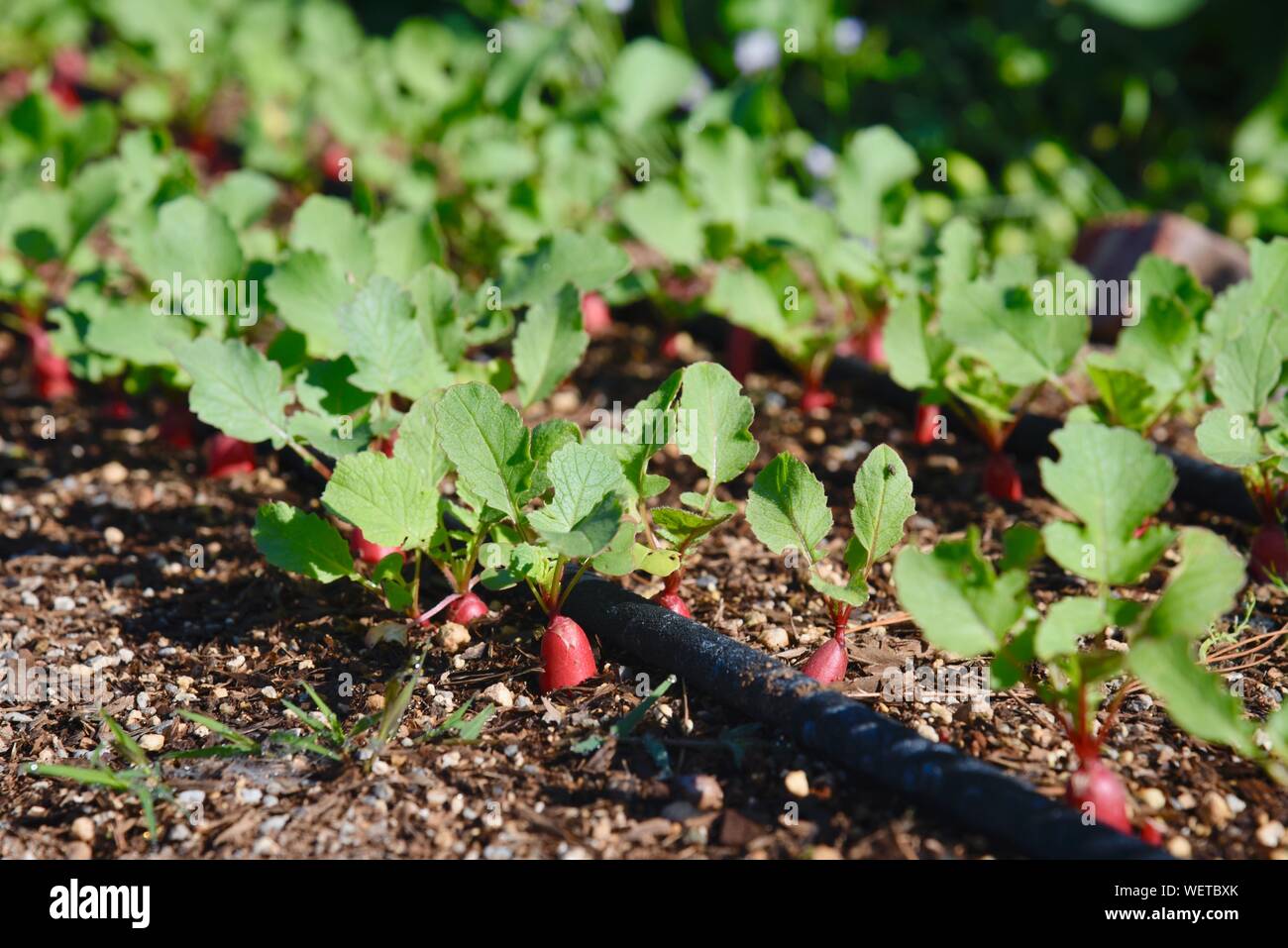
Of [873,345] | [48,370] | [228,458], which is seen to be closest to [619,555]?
[228,458]

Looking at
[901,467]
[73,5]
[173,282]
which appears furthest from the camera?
[73,5]

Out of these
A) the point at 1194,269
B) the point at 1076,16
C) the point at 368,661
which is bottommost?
the point at 368,661

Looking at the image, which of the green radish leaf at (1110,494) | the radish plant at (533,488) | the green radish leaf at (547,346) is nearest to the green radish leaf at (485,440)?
the radish plant at (533,488)

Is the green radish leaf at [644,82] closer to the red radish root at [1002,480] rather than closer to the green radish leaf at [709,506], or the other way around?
the red radish root at [1002,480]

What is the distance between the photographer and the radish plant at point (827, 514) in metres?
1.52

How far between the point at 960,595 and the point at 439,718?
0.68m

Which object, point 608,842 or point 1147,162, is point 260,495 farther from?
point 1147,162

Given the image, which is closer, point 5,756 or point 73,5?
point 5,756

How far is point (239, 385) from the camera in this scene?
1779mm

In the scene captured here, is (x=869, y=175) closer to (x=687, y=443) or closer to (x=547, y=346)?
(x=547, y=346)

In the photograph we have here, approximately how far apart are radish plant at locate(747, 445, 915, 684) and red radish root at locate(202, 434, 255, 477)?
1.07 meters

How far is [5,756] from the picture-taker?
61.6 inches
